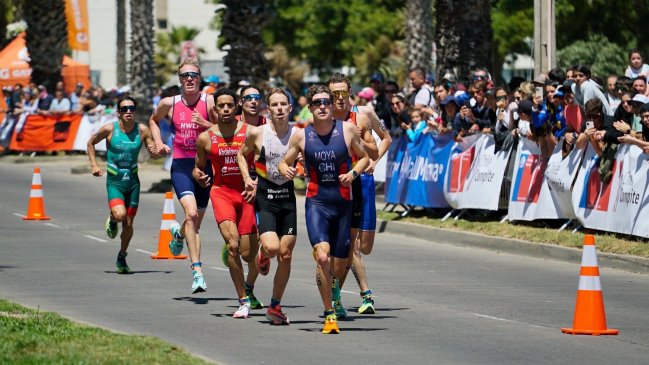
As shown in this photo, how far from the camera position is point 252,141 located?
12.1m

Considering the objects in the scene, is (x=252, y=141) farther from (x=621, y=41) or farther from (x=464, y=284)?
(x=621, y=41)

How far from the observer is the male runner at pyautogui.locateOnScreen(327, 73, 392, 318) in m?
12.3

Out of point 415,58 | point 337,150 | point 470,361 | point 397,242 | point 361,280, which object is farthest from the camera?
point 415,58

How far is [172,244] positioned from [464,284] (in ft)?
10.1

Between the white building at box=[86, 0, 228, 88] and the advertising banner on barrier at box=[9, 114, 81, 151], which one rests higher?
the white building at box=[86, 0, 228, 88]

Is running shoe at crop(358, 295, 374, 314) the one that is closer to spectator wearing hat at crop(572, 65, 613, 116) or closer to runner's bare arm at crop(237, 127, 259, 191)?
runner's bare arm at crop(237, 127, 259, 191)

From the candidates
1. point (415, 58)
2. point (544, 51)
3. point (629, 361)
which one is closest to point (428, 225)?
point (544, 51)

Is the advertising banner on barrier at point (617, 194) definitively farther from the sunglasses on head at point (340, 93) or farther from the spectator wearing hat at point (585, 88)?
the sunglasses on head at point (340, 93)

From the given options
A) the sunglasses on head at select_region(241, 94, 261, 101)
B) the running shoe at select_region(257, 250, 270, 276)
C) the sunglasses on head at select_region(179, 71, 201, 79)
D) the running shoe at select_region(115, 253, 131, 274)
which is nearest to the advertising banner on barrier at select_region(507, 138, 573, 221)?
the running shoe at select_region(115, 253, 131, 274)

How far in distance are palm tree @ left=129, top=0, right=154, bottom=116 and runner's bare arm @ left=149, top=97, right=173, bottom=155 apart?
24470mm

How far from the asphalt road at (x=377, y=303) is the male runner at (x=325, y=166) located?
0.81m

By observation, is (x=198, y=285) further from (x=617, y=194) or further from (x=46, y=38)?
(x=46, y=38)

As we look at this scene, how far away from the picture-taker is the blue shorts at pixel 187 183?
1437 cm

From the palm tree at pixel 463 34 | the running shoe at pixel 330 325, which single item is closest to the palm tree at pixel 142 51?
the palm tree at pixel 463 34
